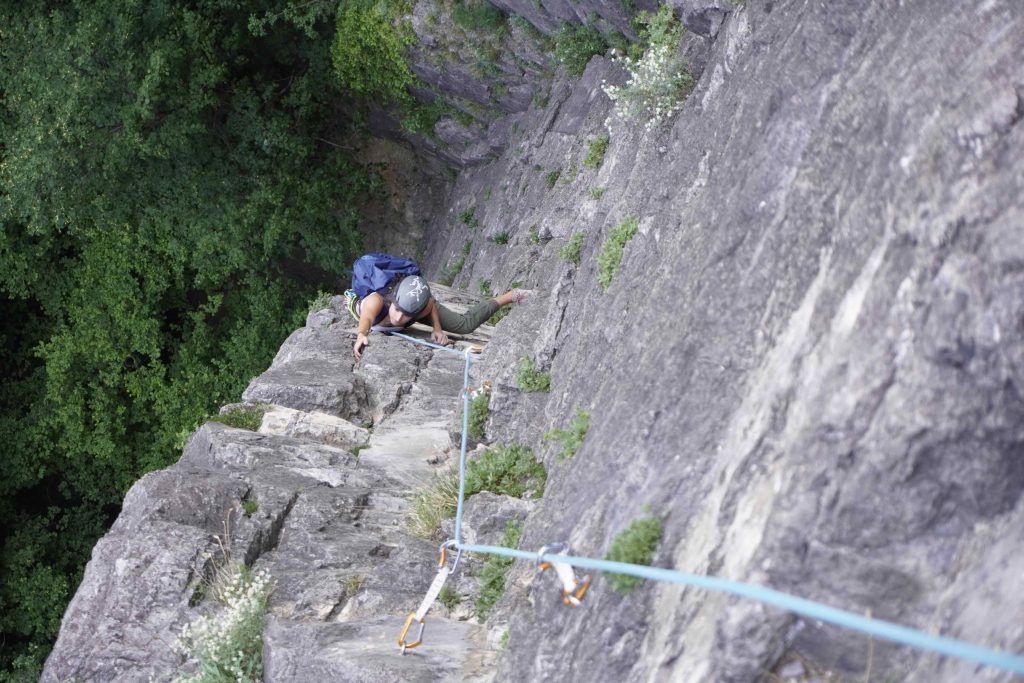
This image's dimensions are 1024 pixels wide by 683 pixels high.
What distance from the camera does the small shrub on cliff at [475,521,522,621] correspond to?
20.3ft

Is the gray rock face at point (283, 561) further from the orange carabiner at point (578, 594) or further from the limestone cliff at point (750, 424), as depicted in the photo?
the orange carabiner at point (578, 594)

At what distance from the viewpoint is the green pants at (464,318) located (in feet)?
33.7

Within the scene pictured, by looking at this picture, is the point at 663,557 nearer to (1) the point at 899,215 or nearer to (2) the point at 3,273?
(1) the point at 899,215

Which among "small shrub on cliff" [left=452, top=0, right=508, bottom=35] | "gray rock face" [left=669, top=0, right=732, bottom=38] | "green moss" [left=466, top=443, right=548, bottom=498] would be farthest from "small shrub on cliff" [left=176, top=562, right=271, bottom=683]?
"small shrub on cliff" [left=452, top=0, right=508, bottom=35]

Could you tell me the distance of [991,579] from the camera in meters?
3.01

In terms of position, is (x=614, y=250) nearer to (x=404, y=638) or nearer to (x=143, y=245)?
(x=404, y=638)

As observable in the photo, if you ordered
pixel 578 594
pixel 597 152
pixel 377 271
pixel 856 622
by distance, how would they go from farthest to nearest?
pixel 597 152, pixel 377 271, pixel 578 594, pixel 856 622

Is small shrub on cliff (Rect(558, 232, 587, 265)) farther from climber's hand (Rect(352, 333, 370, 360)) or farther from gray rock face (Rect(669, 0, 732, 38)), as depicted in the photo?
climber's hand (Rect(352, 333, 370, 360))

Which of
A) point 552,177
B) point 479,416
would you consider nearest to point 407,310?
point 479,416

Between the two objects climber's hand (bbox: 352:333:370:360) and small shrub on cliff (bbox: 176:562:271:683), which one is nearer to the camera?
small shrub on cliff (bbox: 176:562:271:683)

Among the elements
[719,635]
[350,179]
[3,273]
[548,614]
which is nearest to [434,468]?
[548,614]

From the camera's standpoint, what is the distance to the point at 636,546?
418 centimetres

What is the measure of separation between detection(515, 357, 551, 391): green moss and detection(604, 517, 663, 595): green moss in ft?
9.78

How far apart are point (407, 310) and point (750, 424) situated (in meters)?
6.15
